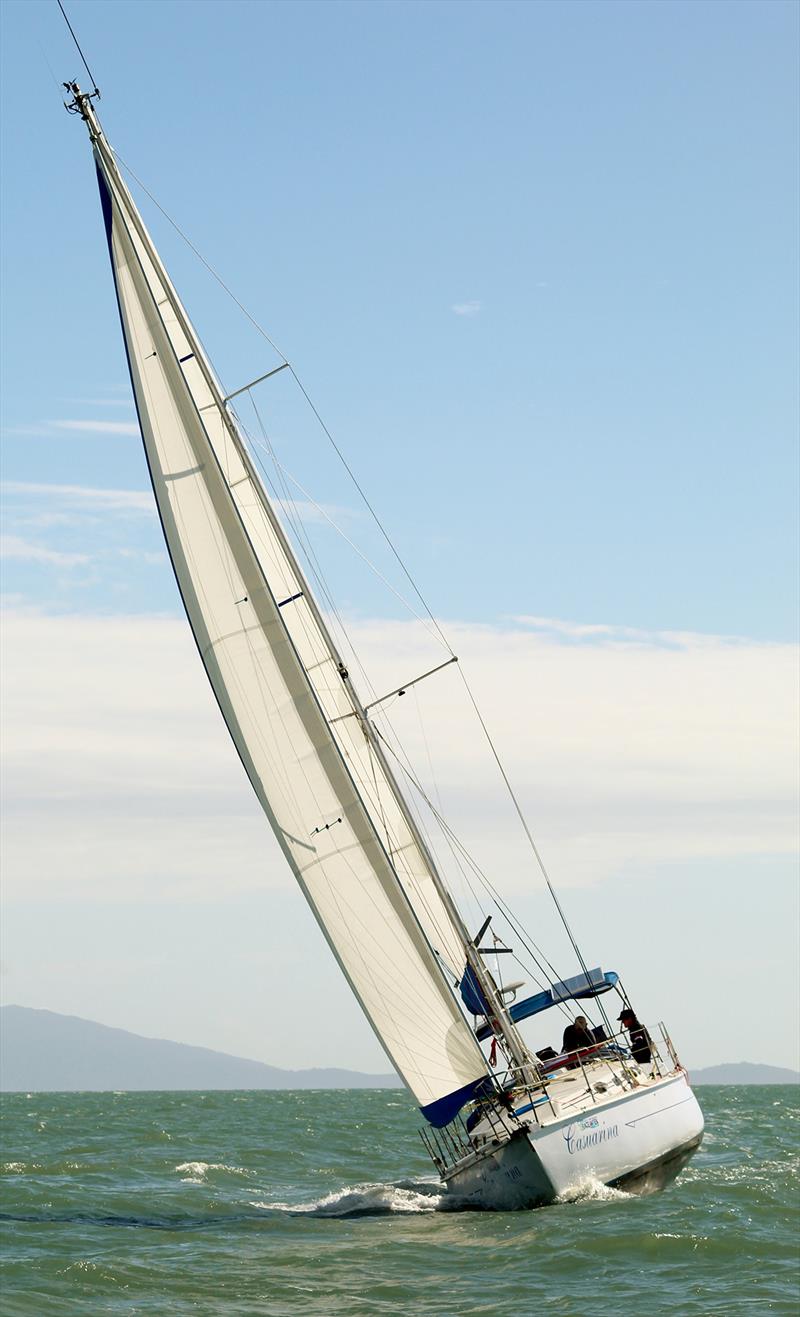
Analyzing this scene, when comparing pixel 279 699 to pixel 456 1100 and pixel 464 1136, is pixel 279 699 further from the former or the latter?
pixel 464 1136

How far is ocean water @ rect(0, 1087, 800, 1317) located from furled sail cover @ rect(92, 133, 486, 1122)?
2.42 metres

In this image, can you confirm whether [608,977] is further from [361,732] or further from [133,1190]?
[133,1190]

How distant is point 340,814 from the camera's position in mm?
18734

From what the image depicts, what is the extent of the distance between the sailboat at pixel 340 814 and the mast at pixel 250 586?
0.02 m

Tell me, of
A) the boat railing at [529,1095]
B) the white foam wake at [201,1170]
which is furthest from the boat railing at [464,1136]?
the white foam wake at [201,1170]

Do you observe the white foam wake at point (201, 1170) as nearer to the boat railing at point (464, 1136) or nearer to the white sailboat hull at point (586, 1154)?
the boat railing at point (464, 1136)

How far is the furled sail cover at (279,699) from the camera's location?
18.6 metres

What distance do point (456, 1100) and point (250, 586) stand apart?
6.82 m

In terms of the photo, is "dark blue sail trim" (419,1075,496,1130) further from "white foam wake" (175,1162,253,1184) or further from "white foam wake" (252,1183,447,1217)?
"white foam wake" (175,1162,253,1184)

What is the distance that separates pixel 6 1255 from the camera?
640 inches

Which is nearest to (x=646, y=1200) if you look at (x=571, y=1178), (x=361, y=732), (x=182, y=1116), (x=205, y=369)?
(x=571, y=1178)

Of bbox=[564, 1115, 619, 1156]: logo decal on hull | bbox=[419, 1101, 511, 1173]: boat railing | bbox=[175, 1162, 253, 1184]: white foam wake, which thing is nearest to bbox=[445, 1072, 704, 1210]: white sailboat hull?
bbox=[564, 1115, 619, 1156]: logo decal on hull

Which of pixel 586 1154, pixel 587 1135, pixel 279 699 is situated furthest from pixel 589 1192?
pixel 279 699

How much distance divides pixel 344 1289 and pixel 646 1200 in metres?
5.67
